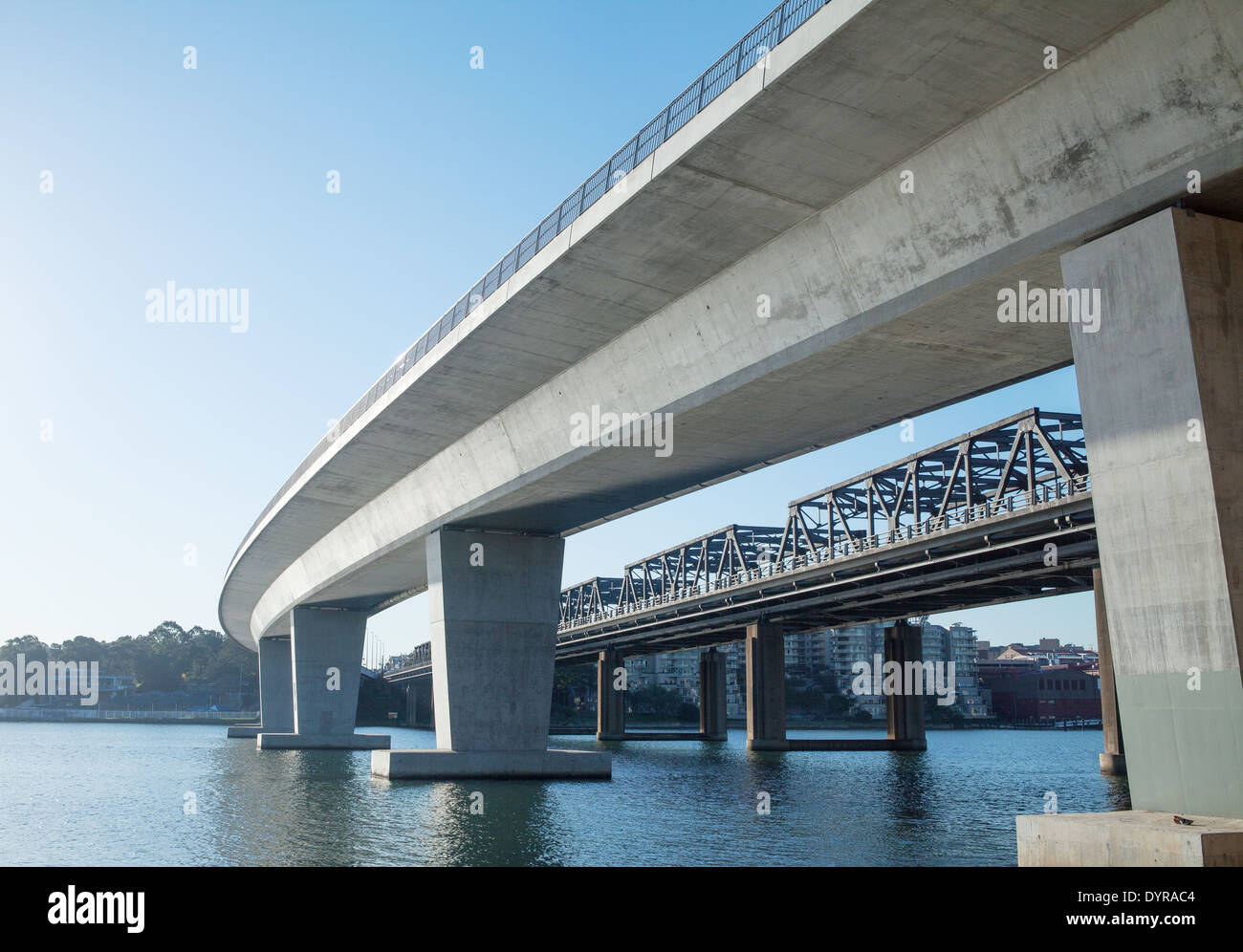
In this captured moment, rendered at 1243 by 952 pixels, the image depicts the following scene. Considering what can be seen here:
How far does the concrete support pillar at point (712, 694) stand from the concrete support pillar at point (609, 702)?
789 cm

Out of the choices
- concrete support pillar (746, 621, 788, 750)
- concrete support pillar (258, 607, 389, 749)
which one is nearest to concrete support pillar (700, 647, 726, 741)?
concrete support pillar (746, 621, 788, 750)

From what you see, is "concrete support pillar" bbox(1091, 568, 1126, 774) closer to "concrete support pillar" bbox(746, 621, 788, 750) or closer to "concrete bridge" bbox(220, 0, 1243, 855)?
"concrete support pillar" bbox(746, 621, 788, 750)

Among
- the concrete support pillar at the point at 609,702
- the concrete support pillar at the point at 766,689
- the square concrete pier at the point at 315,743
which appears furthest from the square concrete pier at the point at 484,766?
the concrete support pillar at the point at 609,702

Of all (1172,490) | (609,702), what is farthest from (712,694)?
(1172,490)

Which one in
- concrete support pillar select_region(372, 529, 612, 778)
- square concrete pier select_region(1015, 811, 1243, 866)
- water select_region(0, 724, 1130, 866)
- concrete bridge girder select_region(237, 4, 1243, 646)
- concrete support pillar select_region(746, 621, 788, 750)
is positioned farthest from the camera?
concrete support pillar select_region(746, 621, 788, 750)

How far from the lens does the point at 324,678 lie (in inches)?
2768

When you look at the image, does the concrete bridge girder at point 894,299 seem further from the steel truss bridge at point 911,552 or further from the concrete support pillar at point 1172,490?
the steel truss bridge at point 911,552

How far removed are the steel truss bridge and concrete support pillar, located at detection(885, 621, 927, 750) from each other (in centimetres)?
383

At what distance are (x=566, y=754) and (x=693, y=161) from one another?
85.6ft

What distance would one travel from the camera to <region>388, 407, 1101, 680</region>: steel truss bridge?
168ft

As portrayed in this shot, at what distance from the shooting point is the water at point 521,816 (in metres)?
21.2

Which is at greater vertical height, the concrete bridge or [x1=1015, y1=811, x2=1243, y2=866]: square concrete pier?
the concrete bridge

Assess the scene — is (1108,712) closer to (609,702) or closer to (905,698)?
(905,698)
